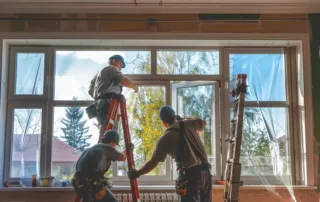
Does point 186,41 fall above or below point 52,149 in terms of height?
above

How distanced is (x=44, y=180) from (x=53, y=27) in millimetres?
1771

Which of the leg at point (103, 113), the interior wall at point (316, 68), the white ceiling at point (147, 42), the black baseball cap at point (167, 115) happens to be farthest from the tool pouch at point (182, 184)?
the interior wall at point (316, 68)

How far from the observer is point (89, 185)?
3.07 m

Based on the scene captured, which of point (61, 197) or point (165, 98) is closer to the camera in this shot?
point (61, 197)

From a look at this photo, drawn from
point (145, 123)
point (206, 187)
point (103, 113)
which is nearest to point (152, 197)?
point (145, 123)

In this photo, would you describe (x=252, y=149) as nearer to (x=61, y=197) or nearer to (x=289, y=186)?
(x=289, y=186)

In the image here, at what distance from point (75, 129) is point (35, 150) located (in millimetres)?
528

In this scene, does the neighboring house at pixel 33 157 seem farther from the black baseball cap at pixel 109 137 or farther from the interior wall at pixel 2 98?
the black baseball cap at pixel 109 137

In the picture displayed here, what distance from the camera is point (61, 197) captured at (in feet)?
13.9

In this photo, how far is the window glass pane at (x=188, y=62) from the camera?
183 inches

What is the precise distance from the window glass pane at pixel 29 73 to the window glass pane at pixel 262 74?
2.34m

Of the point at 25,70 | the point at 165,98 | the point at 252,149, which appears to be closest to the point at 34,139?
the point at 25,70

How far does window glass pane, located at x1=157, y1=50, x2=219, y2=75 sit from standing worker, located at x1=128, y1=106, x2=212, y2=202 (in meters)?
1.46

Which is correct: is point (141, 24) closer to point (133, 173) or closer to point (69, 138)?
point (69, 138)
